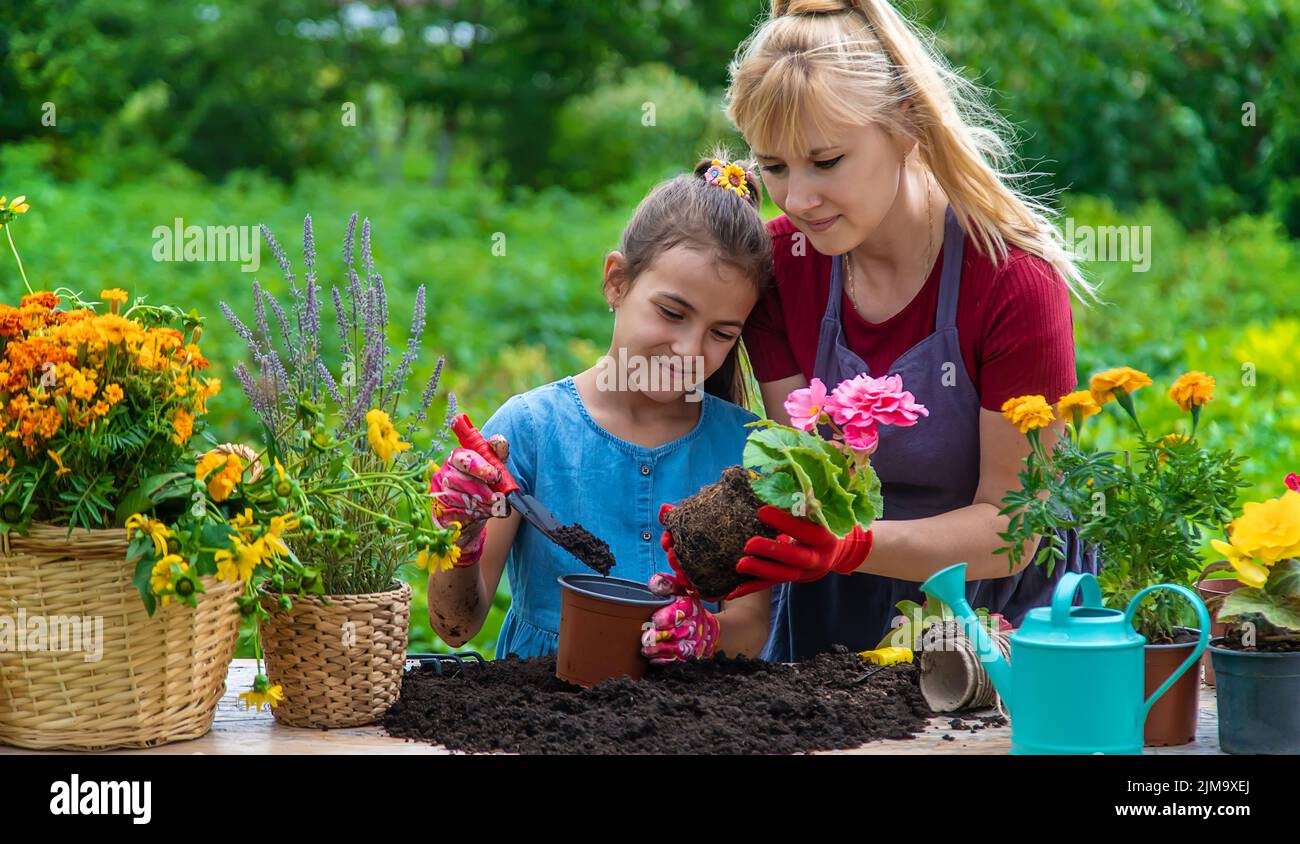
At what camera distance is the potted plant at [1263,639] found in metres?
1.60

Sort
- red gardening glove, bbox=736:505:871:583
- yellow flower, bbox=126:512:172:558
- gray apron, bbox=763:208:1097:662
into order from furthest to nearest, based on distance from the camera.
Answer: gray apron, bbox=763:208:1097:662 → red gardening glove, bbox=736:505:871:583 → yellow flower, bbox=126:512:172:558

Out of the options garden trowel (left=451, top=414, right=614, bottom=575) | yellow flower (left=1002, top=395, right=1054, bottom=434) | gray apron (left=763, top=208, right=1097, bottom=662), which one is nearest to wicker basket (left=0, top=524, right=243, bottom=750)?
garden trowel (left=451, top=414, right=614, bottom=575)

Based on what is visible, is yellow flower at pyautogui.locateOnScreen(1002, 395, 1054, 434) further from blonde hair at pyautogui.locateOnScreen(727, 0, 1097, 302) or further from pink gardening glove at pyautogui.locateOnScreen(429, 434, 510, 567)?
Result: pink gardening glove at pyautogui.locateOnScreen(429, 434, 510, 567)

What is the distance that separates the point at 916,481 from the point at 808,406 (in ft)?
2.37

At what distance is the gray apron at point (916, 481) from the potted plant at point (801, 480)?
23.4 inches

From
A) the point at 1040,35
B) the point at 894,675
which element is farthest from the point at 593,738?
the point at 1040,35

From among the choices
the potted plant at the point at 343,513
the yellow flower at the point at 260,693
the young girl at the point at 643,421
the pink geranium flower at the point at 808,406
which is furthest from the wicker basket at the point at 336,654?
the pink geranium flower at the point at 808,406

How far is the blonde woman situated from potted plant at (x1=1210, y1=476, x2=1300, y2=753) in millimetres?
360

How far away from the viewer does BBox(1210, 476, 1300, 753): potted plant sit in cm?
160

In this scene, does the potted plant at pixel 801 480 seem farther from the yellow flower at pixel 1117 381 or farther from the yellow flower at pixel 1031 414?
the yellow flower at pixel 1117 381

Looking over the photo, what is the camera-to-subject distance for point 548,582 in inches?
90.7
